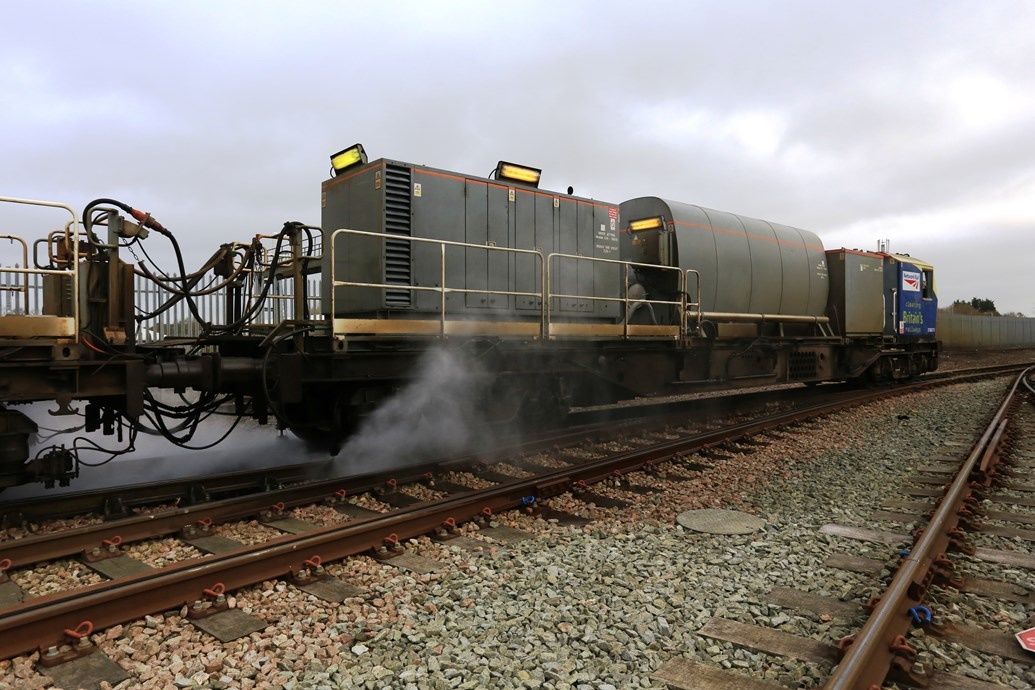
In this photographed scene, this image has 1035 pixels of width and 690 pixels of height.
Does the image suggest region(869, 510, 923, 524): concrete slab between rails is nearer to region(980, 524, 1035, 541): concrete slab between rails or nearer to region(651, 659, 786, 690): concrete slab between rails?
region(980, 524, 1035, 541): concrete slab between rails

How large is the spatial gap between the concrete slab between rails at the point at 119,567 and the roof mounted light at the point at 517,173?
6204 millimetres

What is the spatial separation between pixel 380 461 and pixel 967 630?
5.81 metres

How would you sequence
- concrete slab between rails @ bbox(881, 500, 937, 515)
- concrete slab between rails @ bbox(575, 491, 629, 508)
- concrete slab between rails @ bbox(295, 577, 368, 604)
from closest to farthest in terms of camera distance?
concrete slab between rails @ bbox(295, 577, 368, 604) → concrete slab between rails @ bbox(881, 500, 937, 515) → concrete slab between rails @ bbox(575, 491, 629, 508)

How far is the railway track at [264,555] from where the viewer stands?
10.4 feet

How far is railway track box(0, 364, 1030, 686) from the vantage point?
317 cm

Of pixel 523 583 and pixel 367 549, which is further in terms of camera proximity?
pixel 367 549

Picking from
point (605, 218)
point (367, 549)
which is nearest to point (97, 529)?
point (367, 549)

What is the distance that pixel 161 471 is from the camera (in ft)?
23.9

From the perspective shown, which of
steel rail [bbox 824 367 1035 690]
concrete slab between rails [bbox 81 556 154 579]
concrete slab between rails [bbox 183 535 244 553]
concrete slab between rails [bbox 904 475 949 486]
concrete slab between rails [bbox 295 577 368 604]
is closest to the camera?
steel rail [bbox 824 367 1035 690]

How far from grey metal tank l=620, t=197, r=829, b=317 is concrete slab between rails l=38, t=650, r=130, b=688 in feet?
30.1

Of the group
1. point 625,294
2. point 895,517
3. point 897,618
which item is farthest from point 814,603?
point 625,294

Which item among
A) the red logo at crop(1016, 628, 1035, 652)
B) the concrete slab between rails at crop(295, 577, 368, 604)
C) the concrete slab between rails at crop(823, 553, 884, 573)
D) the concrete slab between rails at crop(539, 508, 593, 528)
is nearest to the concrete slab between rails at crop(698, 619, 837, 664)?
the red logo at crop(1016, 628, 1035, 652)

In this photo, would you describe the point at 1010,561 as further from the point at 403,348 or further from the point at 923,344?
the point at 923,344

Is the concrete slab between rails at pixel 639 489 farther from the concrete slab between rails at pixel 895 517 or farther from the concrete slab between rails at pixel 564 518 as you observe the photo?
the concrete slab between rails at pixel 895 517
